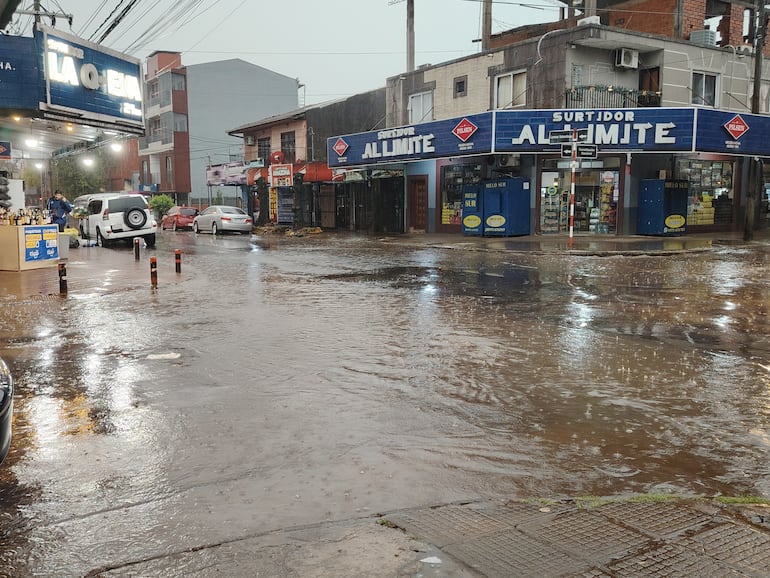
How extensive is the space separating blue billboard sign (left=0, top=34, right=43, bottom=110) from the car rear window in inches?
384

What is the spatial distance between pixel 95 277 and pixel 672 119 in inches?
807

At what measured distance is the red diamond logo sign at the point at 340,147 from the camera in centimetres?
3279

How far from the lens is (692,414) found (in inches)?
220

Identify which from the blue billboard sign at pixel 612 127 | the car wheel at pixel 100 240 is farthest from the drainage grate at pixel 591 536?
the car wheel at pixel 100 240

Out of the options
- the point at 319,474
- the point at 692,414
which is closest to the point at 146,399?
the point at 319,474

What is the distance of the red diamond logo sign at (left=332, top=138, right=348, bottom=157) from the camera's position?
3279cm

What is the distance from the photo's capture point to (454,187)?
30.2m

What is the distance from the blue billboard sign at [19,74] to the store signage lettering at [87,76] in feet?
1.17

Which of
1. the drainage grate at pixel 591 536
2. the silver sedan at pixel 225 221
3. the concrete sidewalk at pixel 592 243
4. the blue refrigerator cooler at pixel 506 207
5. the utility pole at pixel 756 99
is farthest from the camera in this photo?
the silver sedan at pixel 225 221

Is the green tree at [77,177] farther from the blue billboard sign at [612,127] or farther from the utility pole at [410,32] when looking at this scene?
the blue billboard sign at [612,127]

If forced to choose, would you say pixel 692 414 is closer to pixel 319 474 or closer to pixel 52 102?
pixel 319 474

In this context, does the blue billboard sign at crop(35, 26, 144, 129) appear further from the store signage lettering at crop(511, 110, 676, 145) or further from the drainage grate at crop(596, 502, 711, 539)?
the drainage grate at crop(596, 502, 711, 539)

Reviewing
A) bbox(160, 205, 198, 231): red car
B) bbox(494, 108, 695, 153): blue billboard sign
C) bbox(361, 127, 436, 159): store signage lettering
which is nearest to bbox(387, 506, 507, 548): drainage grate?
bbox(494, 108, 695, 153): blue billboard sign

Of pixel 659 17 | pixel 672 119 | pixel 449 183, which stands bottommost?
pixel 449 183
